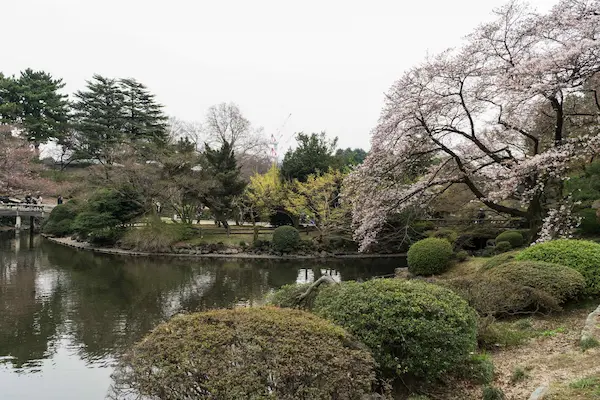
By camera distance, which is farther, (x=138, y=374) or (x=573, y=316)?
(x=573, y=316)

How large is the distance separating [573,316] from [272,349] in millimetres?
5215

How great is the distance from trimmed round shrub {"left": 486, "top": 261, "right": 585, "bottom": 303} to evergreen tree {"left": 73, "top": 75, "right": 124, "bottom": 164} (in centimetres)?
3236

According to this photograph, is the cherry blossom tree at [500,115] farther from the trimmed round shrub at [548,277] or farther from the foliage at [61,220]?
the foliage at [61,220]

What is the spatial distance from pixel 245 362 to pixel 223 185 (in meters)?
19.4

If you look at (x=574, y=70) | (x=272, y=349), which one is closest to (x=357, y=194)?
(x=574, y=70)

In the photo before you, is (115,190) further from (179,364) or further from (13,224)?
(179,364)

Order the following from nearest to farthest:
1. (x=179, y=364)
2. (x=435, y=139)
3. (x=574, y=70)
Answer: (x=179, y=364)
(x=574, y=70)
(x=435, y=139)

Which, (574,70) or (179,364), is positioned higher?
(574,70)

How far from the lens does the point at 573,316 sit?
6.14 meters

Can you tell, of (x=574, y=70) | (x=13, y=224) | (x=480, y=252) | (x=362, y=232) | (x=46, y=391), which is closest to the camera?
Answer: (x=46, y=391)

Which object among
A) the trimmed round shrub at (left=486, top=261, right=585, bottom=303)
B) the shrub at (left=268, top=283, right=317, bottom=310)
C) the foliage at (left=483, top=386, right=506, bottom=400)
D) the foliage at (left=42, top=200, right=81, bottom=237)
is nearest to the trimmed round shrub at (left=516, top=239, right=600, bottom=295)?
the trimmed round shrub at (left=486, top=261, right=585, bottom=303)

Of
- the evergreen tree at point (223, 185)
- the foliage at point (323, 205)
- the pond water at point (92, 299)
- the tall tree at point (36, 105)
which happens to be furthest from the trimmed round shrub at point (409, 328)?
the tall tree at point (36, 105)

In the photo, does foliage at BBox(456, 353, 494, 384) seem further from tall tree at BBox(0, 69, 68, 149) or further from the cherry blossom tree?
tall tree at BBox(0, 69, 68, 149)

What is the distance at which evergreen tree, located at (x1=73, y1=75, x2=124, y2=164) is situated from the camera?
33469mm
